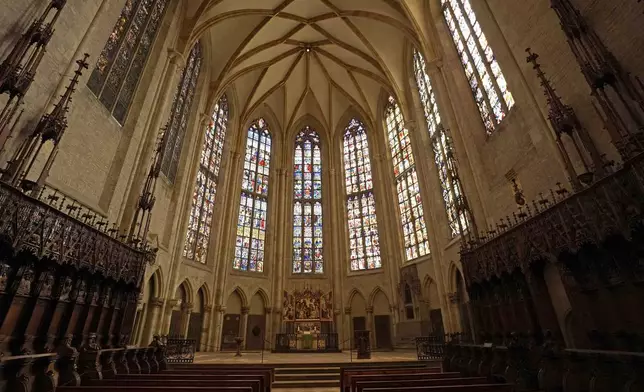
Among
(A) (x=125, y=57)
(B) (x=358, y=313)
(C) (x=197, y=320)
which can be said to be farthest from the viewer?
(B) (x=358, y=313)

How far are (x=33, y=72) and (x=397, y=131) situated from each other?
1862cm

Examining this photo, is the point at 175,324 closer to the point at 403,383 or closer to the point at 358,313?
the point at 358,313

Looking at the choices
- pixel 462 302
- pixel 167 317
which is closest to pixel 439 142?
pixel 462 302

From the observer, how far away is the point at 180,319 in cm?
1550

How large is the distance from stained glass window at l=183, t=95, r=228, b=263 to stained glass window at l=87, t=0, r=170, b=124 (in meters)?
6.28

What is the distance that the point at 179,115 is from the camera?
15672 millimetres

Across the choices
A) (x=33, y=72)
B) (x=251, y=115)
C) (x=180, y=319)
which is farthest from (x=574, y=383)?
(x=251, y=115)

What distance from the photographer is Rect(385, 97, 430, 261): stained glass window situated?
1813 cm

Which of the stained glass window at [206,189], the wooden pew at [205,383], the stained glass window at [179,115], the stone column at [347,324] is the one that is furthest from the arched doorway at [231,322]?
the wooden pew at [205,383]

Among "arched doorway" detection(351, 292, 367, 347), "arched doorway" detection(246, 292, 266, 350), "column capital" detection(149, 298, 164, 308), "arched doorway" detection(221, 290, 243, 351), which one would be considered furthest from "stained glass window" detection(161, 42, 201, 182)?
"arched doorway" detection(351, 292, 367, 347)

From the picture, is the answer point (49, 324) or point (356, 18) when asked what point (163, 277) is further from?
point (356, 18)

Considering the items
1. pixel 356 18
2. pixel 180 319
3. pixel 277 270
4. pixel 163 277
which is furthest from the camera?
pixel 277 270

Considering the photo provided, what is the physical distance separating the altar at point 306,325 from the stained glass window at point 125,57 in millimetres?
12373

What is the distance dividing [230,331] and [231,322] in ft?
1.62
